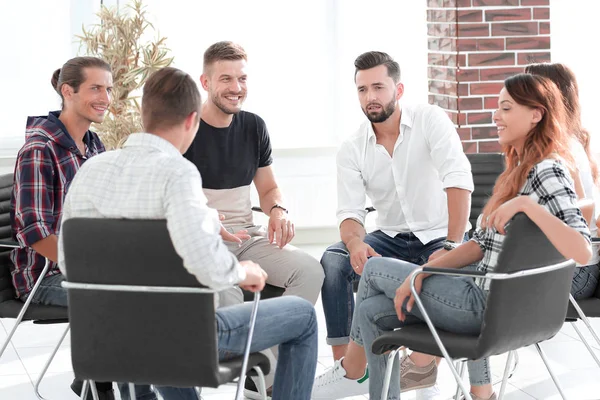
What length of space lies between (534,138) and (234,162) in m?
1.41

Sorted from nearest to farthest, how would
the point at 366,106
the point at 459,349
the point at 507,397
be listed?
the point at 459,349, the point at 507,397, the point at 366,106

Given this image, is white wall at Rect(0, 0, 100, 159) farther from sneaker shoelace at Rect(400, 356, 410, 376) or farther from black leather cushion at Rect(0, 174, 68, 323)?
sneaker shoelace at Rect(400, 356, 410, 376)

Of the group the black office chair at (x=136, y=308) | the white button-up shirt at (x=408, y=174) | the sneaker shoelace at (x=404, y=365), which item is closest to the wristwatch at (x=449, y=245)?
the white button-up shirt at (x=408, y=174)

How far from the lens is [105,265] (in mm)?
2439

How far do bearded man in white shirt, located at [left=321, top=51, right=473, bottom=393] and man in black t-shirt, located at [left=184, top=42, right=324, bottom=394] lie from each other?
216mm

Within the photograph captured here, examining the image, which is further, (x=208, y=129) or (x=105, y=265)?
(x=208, y=129)

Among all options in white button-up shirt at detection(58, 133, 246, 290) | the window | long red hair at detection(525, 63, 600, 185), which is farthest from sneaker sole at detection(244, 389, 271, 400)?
the window

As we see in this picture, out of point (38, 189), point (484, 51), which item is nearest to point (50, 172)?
point (38, 189)

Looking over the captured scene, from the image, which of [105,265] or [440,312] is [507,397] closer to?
[440,312]

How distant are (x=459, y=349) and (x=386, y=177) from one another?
143cm

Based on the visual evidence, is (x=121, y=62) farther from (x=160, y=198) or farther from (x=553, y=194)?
(x=553, y=194)

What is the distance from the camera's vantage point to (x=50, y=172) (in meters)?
3.41

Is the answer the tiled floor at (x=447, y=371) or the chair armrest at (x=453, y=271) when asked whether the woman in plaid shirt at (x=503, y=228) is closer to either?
the chair armrest at (x=453, y=271)

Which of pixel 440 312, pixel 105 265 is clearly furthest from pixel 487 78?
pixel 105 265
